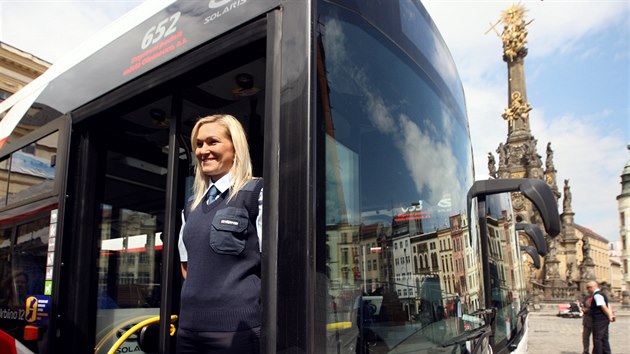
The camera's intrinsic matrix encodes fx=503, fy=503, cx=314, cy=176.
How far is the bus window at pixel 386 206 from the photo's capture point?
5.90 ft

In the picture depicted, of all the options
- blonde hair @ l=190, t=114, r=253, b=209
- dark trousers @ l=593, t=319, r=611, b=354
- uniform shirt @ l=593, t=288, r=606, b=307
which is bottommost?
dark trousers @ l=593, t=319, r=611, b=354

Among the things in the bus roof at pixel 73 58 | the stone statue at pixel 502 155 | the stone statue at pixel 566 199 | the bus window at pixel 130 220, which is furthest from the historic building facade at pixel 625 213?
the bus roof at pixel 73 58

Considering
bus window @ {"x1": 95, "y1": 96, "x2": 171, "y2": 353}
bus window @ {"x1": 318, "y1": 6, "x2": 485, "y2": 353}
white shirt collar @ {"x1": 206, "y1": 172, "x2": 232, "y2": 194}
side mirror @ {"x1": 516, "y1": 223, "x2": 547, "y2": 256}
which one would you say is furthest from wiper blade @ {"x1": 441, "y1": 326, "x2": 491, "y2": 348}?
side mirror @ {"x1": 516, "y1": 223, "x2": 547, "y2": 256}

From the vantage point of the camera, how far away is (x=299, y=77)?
1.77 metres

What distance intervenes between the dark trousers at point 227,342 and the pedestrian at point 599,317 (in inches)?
383

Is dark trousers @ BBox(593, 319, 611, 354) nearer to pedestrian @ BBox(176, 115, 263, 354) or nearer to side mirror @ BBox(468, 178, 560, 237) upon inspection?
side mirror @ BBox(468, 178, 560, 237)

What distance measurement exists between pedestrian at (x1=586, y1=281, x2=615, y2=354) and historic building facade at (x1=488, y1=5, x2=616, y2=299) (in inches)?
1447

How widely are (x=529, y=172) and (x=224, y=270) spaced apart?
5244 cm

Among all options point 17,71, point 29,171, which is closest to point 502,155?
point 17,71

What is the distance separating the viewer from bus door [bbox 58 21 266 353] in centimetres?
235

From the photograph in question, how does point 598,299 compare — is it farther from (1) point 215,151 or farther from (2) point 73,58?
(2) point 73,58

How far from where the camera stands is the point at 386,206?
209cm

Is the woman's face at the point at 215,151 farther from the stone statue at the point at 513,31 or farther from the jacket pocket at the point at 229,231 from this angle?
the stone statue at the point at 513,31

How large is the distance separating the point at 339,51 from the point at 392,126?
0.48 meters
